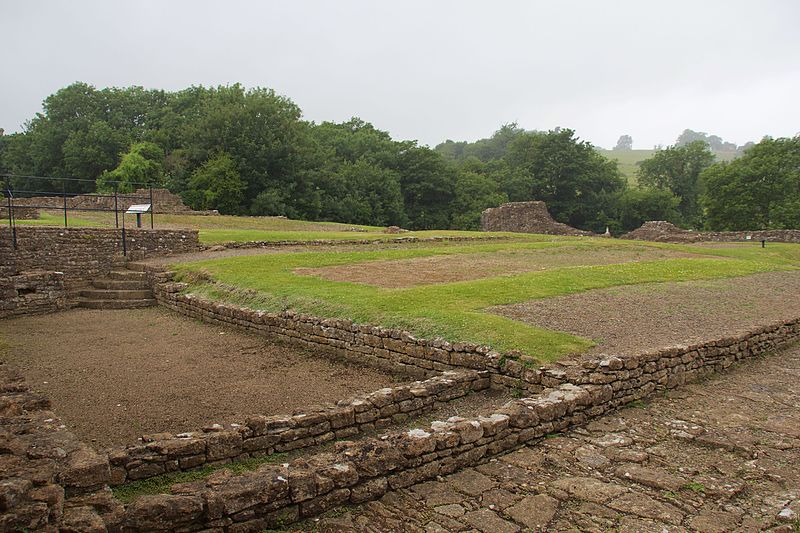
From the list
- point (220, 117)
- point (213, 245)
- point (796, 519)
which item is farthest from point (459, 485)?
point (220, 117)

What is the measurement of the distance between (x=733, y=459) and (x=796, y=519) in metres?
1.35

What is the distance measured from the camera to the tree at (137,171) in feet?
147

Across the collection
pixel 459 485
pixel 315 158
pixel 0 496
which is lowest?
pixel 459 485

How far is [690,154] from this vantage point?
235 feet

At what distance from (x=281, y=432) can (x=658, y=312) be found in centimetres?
887

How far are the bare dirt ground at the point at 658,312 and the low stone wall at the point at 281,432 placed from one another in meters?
2.93

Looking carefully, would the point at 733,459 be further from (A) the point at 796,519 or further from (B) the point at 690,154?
(B) the point at 690,154

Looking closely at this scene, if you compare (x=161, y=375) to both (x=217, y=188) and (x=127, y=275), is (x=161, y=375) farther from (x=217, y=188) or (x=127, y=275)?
(x=217, y=188)

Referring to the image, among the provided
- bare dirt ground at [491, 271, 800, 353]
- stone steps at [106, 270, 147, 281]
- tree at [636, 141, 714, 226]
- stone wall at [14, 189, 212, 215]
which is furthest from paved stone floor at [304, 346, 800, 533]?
tree at [636, 141, 714, 226]

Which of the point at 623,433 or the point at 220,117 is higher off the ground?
the point at 220,117

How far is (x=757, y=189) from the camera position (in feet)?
163

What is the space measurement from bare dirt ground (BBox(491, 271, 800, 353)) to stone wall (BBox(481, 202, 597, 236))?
2478cm

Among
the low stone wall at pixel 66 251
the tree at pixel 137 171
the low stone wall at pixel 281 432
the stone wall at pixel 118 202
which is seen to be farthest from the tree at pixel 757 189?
the low stone wall at pixel 281 432

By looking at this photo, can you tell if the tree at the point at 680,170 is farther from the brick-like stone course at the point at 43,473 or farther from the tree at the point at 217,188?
the brick-like stone course at the point at 43,473
